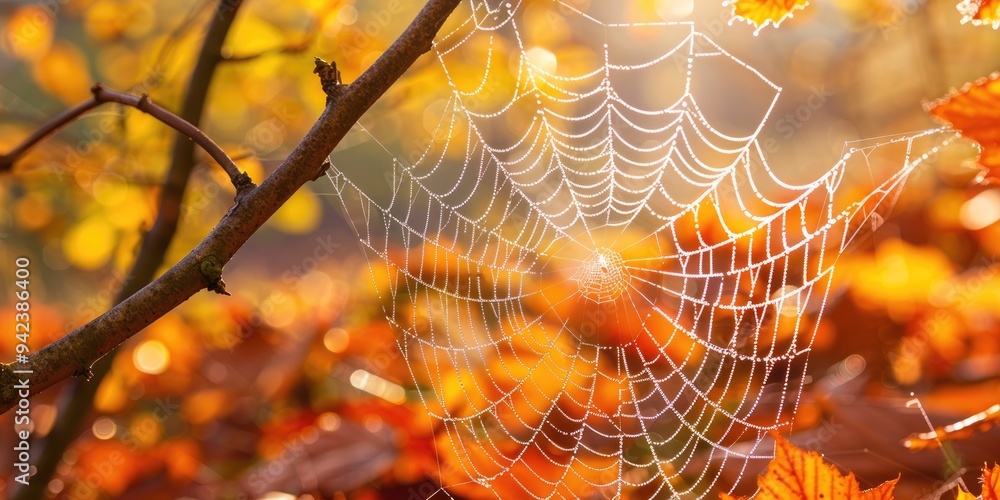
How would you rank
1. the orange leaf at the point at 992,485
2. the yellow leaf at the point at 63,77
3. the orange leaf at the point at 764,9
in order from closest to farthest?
the orange leaf at the point at 992,485 < the orange leaf at the point at 764,9 < the yellow leaf at the point at 63,77

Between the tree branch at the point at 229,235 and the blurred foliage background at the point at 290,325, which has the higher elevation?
the blurred foliage background at the point at 290,325

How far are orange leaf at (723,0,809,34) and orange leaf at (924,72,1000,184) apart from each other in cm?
17

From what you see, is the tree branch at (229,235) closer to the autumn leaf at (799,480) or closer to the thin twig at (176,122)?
the thin twig at (176,122)

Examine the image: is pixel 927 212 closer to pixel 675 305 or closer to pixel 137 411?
pixel 675 305

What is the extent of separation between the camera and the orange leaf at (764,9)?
75 centimetres

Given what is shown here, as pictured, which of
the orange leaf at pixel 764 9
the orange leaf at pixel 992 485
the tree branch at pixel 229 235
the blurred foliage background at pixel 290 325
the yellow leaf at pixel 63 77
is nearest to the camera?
the tree branch at pixel 229 235

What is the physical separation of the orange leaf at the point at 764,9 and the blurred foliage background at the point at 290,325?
439 millimetres

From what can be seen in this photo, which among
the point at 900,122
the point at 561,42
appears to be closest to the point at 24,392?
the point at 561,42

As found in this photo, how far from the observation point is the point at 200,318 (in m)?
2.54

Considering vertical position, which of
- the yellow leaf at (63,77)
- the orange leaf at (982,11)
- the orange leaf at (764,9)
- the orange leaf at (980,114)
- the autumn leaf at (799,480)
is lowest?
the autumn leaf at (799,480)

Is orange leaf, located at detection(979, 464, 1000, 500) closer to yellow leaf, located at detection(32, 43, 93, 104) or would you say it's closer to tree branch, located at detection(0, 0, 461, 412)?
tree branch, located at detection(0, 0, 461, 412)

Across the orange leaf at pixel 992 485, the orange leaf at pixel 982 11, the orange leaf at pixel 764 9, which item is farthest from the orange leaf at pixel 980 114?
the orange leaf at pixel 992 485

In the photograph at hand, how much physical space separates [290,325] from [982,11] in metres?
1.78

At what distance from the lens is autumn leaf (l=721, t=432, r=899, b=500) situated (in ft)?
2.35
